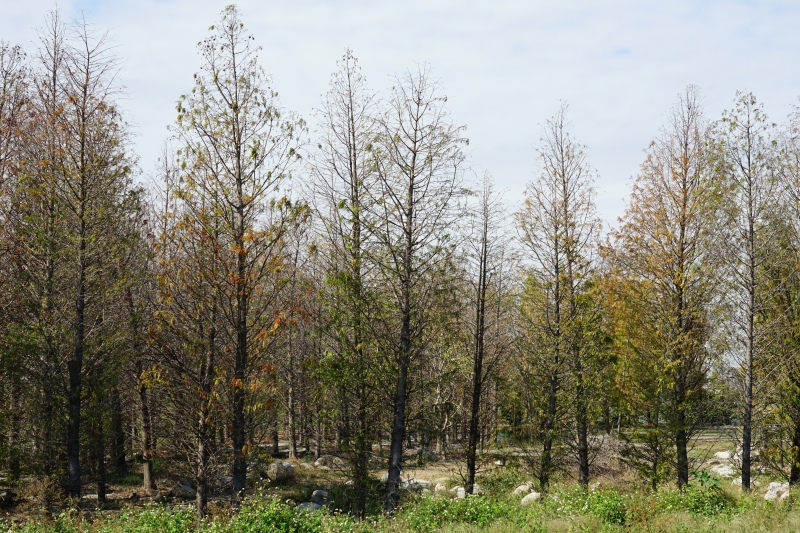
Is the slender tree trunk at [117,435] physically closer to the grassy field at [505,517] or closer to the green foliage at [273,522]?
the grassy field at [505,517]

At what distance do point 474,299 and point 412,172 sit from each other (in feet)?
19.4

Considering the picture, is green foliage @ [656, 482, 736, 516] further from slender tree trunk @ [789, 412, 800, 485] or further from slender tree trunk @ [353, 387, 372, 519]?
slender tree trunk @ [353, 387, 372, 519]

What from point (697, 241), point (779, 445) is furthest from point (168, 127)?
point (779, 445)

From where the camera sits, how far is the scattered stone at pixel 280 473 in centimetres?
2158

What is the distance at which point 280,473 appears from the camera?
21.8 m

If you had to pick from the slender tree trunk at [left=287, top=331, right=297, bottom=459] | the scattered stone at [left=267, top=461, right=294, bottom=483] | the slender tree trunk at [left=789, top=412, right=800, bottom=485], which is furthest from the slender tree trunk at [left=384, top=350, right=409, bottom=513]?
the slender tree trunk at [left=287, top=331, right=297, bottom=459]

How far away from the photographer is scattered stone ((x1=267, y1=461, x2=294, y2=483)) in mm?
21578

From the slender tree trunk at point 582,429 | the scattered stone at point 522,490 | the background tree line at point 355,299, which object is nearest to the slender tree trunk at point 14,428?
the background tree line at point 355,299

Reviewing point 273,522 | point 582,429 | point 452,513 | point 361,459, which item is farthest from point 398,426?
point 582,429

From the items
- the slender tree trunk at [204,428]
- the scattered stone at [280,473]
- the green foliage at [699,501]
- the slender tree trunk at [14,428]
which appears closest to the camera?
the green foliage at [699,501]

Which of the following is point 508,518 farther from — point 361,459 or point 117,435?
point 117,435

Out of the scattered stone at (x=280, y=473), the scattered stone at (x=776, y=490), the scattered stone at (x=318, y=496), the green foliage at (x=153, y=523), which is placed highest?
the green foliage at (x=153, y=523)

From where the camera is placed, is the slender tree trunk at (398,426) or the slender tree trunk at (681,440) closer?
the slender tree trunk at (398,426)

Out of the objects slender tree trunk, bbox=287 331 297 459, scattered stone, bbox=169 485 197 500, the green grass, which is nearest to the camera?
the green grass
